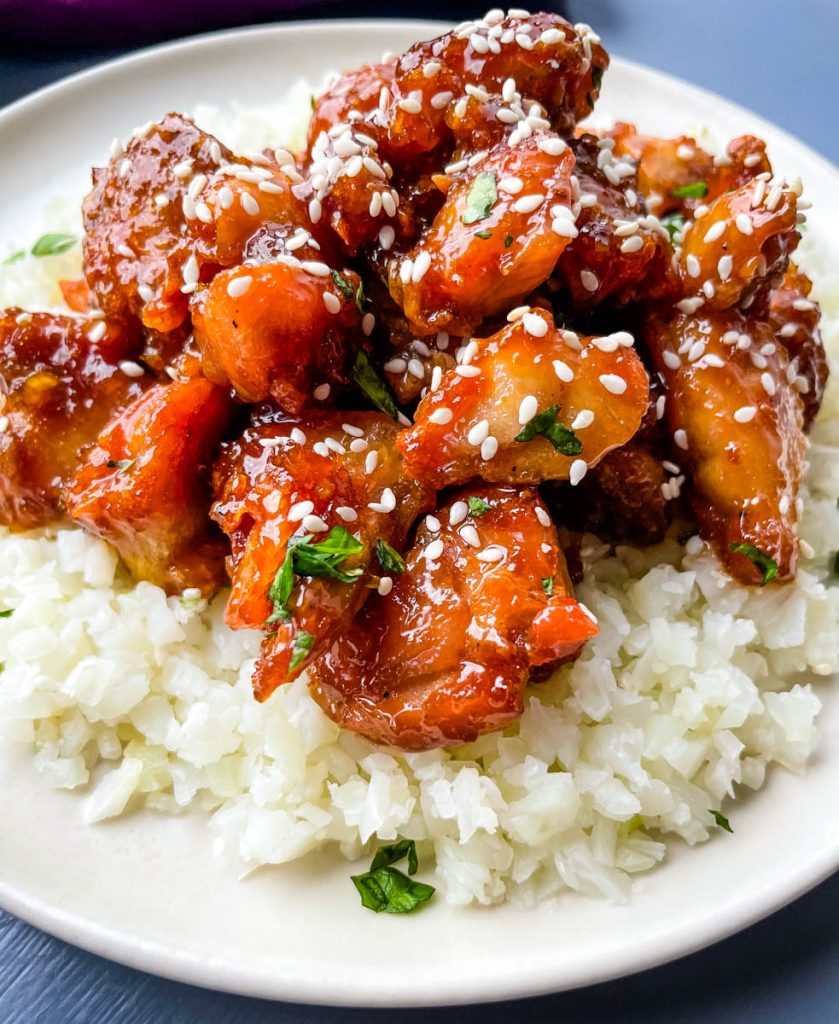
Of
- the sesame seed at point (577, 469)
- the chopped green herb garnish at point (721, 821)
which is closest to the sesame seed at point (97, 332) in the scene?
the sesame seed at point (577, 469)

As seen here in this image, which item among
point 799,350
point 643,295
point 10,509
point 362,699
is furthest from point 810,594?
point 10,509

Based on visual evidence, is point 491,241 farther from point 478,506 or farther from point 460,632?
point 460,632

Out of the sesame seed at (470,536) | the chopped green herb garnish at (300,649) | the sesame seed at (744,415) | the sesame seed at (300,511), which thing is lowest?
the chopped green herb garnish at (300,649)

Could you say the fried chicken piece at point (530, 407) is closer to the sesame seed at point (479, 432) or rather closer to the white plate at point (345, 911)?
the sesame seed at point (479, 432)

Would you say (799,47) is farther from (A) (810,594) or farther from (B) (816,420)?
(A) (810,594)

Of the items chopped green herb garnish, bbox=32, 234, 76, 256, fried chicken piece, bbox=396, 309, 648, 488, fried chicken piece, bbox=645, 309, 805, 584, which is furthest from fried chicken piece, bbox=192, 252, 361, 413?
chopped green herb garnish, bbox=32, 234, 76, 256

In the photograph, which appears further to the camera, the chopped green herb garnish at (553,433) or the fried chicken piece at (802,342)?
the fried chicken piece at (802,342)

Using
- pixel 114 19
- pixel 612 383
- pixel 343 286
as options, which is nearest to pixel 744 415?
pixel 612 383
